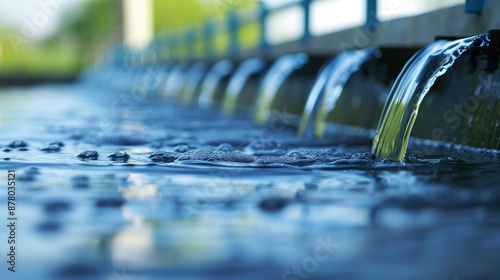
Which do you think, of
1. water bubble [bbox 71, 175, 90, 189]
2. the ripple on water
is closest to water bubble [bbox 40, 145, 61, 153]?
the ripple on water

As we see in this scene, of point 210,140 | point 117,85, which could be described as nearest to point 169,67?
point 117,85

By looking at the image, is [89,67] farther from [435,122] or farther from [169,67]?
[435,122]

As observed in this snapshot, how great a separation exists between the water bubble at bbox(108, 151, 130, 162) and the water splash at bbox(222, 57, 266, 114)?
7.21m

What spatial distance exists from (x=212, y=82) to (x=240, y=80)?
7.70 ft

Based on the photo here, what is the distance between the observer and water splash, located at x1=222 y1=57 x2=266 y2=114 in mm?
12422

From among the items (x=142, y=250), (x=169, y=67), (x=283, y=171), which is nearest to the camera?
(x=142, y=250)

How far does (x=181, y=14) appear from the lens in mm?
82938

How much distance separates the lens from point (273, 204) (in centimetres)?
327

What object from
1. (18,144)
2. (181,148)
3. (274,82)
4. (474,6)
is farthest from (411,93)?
(274,82)

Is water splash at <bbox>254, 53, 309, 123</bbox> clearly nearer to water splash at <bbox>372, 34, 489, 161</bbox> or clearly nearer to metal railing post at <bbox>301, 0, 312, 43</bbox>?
metal railing post at <bbox>301, 0, 312, 43</bbox>

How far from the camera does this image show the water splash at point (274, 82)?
32.9 ft

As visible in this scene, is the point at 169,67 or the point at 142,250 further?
the point at 169,67

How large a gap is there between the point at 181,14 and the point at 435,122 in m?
77.7

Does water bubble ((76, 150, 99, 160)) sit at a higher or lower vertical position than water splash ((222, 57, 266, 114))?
lower
